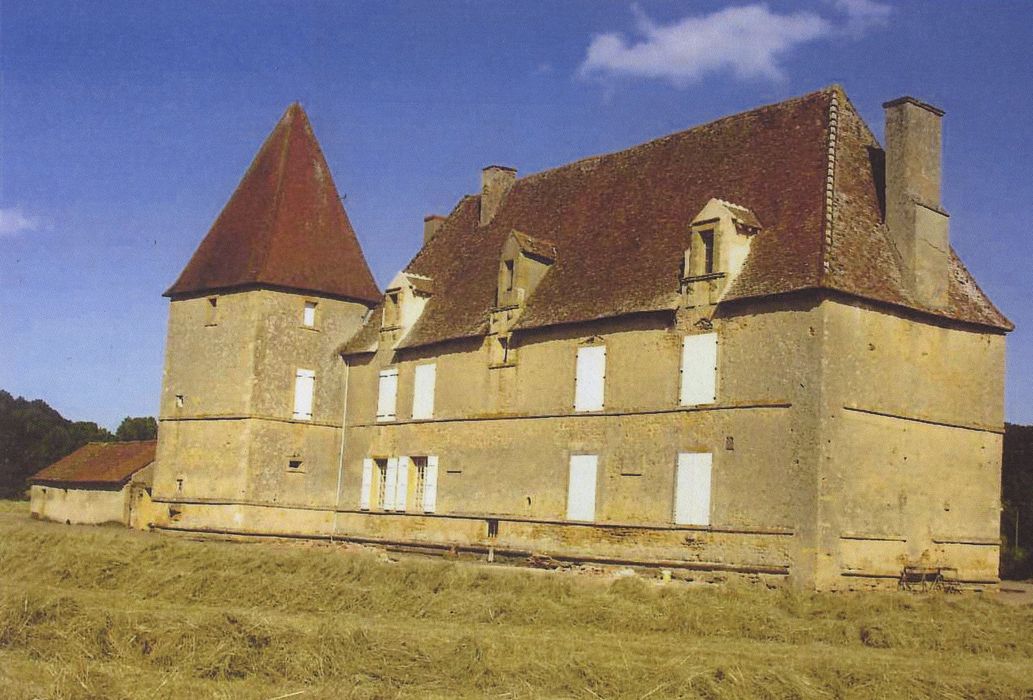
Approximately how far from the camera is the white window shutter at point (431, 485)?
26984 mm

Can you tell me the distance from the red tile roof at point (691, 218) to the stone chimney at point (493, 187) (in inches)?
41.9

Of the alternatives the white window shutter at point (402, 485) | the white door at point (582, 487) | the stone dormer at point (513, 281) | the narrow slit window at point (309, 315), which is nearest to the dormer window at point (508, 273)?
the stone dormer at point (513, 281)

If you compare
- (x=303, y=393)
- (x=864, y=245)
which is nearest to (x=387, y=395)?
(x=303, y=393)

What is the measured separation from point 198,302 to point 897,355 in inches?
685

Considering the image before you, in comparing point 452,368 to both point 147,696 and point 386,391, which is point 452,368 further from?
point 147,696

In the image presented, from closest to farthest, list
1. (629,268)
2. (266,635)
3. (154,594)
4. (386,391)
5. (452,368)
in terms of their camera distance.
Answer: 1. (266,635)
2. (154,594)
3. (629,268)
4. (452,368)
5. (386,391)

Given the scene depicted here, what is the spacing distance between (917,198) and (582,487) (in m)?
8.09

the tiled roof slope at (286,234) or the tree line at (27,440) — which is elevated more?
the tiled roof slope at (286,234)

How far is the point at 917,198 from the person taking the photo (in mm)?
21891

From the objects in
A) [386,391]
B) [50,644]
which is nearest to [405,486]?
[386,391]

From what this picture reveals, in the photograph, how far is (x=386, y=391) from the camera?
29047mm

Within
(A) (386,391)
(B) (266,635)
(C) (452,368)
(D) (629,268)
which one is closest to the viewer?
(B) (266,635)

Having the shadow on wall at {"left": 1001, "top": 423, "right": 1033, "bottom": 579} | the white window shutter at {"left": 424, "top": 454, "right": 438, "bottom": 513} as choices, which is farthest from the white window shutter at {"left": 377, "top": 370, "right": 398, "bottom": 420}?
the shadow on wall at {"left": 1001, "top": 423, "right": 1033, "bottom": 579}

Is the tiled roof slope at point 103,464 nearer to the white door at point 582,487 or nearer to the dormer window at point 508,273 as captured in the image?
the dormer window at point 508,273
